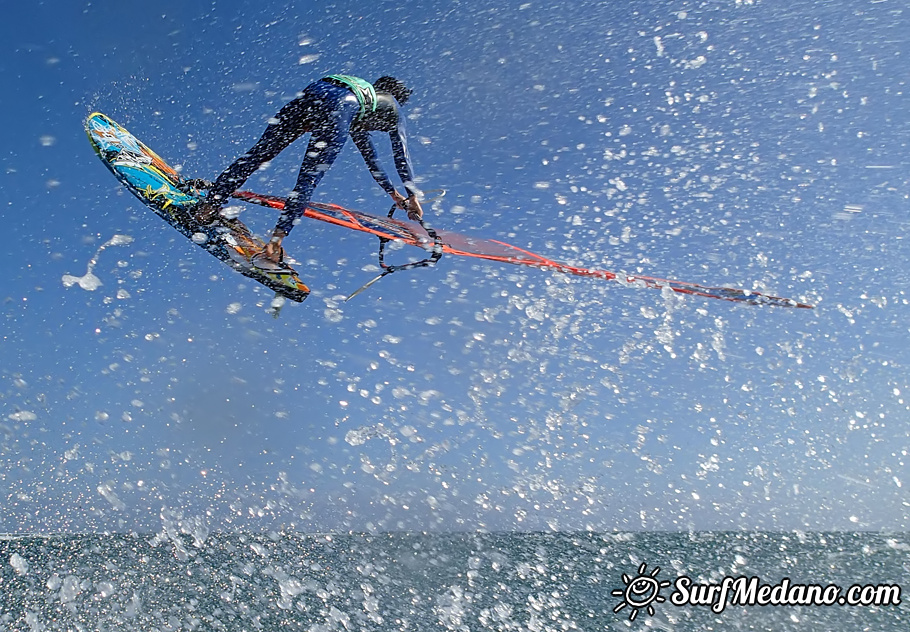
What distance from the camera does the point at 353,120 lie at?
→ 17.4 ft

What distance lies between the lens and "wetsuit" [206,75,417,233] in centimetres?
504

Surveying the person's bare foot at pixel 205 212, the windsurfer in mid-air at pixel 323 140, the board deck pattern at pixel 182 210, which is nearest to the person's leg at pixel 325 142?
the windsurfer in mid-air at pixel 323 140

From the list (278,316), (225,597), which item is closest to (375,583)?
(225,597)

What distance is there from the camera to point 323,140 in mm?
5035

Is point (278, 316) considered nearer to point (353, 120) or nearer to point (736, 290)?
point (353, 120)

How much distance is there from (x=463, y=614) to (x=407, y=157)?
9284 mm

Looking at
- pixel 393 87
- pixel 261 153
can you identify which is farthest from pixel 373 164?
pixel 261 153

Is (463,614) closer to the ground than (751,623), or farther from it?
closer to the ground

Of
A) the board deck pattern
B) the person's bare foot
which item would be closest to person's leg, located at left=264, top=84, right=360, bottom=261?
the board deck pattern

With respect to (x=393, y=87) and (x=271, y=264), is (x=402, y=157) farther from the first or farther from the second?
(x=271, y=264)

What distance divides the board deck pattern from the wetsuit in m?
0.62

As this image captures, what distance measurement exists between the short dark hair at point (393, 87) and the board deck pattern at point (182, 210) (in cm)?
207

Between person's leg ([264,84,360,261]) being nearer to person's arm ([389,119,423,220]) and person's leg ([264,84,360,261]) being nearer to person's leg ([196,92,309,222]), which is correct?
person's leg ([196,92,309,222])

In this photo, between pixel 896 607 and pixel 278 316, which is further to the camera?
pixel 896 607
